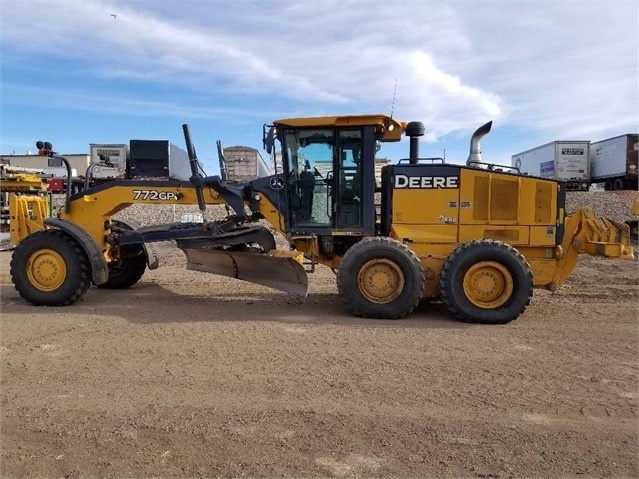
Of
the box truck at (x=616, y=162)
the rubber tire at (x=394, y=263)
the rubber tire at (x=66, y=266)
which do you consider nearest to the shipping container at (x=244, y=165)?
the rubber tire at (x=394, y=263)

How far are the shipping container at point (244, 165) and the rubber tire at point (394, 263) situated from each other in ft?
6.35

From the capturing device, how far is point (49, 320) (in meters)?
6.98

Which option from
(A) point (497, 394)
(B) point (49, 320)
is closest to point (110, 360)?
(B) point (49, 320)

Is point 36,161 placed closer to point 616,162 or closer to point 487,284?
point 616,162

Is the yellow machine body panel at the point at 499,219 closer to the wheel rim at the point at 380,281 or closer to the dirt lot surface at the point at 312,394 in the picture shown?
the wheel rim at the point at 380,281

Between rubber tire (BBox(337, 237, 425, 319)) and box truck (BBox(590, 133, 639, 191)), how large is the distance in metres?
24.8

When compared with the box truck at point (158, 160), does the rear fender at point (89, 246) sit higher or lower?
lower

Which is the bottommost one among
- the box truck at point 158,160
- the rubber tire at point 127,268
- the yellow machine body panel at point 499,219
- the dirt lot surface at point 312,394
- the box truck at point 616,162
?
the dirt lot surface at point 312,394

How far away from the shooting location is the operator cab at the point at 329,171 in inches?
304

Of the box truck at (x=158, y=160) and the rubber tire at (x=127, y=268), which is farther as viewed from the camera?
the rubber tire at (x=127, y=268)

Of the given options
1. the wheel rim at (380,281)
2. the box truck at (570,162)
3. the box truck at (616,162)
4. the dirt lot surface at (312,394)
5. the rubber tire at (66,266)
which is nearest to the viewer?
the dirt lot surface at (312,394)

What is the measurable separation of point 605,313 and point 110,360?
6.37 m

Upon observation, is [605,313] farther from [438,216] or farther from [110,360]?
[110,360]

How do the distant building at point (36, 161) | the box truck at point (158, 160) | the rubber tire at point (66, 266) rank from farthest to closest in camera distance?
the distant building at point (36, 161) → the box truck at point (158, 160) → the rubber tire at point (66, 266)
